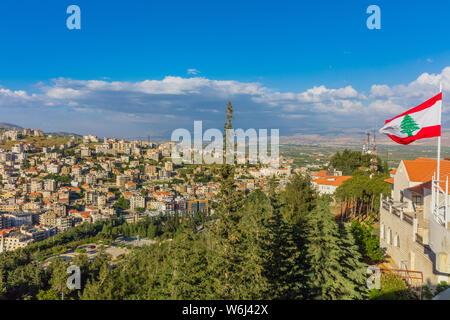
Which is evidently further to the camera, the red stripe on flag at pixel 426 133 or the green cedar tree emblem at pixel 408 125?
the green cedar tree emblem at pixel 408 125

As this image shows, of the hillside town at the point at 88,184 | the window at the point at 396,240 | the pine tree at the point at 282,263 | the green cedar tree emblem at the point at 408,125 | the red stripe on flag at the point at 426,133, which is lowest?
the hillside town at the point at 88,184

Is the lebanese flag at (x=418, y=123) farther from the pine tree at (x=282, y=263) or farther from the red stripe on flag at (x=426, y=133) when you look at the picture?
the pine tree at (x=282, y=263)

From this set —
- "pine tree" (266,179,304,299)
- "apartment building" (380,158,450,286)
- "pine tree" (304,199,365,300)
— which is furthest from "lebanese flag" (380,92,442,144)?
"pine tree" (266,179,304,299)

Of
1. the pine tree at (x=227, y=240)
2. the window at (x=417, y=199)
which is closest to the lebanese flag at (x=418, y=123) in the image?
the pine tree at (x=227, y=240)

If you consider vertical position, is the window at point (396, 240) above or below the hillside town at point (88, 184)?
above
